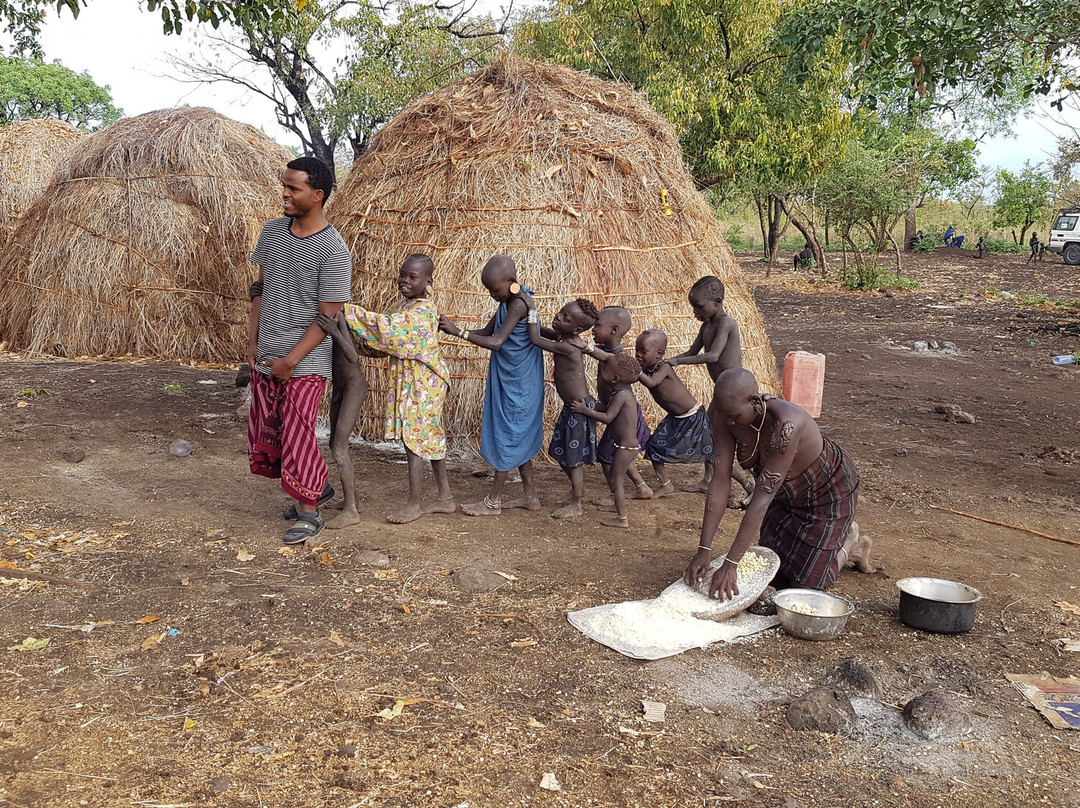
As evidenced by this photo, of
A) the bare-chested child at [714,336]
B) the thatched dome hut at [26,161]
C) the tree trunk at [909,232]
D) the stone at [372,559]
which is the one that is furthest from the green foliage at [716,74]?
the tree trunk at [909,232]

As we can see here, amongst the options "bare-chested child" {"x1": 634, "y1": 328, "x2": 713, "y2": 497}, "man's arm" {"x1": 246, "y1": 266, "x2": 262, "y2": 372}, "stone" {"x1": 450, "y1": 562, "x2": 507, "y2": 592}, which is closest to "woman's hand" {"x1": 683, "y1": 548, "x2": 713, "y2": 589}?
"stone" {"x1": 450, "y1": 562, "x2": 507, "y2": 592}

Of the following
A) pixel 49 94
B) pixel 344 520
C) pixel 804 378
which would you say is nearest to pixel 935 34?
pixel 804 378

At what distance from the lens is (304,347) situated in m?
4.00

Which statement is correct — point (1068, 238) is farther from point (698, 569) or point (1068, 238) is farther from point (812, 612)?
point (698, 569)

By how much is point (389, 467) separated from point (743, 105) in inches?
328

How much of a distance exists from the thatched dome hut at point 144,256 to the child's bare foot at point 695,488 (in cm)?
593

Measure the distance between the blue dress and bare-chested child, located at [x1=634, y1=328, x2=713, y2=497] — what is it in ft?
1.94

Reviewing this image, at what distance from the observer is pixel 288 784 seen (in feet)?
7.84

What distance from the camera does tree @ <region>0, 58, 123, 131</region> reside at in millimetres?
26578

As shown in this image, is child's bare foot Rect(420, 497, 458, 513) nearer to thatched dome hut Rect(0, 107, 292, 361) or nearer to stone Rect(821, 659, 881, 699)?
stone Rect(821, 659, 881, 699)

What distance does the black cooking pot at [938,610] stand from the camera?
10.9 ft

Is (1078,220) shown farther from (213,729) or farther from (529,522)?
(213,729)

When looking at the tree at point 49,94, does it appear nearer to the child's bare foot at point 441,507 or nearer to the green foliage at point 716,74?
the green foliage at point 716,74

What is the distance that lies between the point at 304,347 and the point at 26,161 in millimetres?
9575
